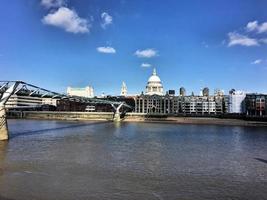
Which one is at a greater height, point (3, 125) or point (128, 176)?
point (3, 125)

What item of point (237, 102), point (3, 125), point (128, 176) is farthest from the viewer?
point (237, 102)

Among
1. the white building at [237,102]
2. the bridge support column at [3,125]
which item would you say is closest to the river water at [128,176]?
the bridge support column at [3,125]

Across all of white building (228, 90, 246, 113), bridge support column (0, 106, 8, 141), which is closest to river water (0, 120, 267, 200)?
bridge support column (0, 106, 8, 141)

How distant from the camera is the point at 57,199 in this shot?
16.6 metres

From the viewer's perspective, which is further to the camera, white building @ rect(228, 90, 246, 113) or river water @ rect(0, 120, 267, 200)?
white building @ rect(228, 90, 246, 113)

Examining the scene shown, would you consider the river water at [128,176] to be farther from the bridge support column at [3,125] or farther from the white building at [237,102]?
the white building at [237,102]

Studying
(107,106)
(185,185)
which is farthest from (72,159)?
(107,106)

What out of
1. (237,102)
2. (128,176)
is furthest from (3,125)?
(237,102)

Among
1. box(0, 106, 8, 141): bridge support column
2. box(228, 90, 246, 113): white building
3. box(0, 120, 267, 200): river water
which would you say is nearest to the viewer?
box(0, 120, 267, 200): river water

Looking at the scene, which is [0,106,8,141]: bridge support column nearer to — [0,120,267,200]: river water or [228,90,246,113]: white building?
[0,120,267,200]: river water

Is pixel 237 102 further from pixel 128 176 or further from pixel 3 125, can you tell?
pixel 128 176

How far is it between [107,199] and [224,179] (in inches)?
336

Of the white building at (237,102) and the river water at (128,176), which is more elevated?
the white building at (237,102)

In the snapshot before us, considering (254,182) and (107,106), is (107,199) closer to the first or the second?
(254,182)
